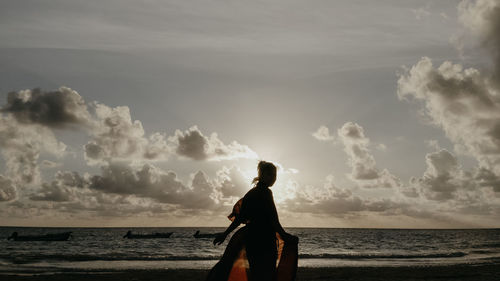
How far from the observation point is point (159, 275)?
1762 cm

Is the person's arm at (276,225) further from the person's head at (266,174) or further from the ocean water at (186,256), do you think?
the ocean water at (186,256)

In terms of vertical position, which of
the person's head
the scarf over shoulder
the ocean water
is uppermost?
the person's head

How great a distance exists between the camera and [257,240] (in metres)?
5.75

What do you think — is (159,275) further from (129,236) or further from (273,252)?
(129,236)

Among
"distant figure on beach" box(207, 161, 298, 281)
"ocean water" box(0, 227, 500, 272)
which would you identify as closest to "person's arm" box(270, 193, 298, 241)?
"distant figure on beach" box(207, 161, 298, 281)

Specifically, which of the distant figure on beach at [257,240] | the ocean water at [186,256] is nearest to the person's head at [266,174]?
the distant figure on beach at [257,240]

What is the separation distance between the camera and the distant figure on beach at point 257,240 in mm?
5730

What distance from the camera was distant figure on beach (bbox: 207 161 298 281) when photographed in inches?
226

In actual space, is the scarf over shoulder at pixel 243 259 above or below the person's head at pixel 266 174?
below

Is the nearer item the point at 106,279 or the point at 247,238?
the point at 247,238

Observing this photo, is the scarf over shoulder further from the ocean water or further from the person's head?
the ocean water

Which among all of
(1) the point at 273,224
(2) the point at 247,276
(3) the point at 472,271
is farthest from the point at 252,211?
(3) the point at 472,271

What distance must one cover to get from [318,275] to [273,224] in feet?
42.0

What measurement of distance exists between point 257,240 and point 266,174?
802 millimetres
